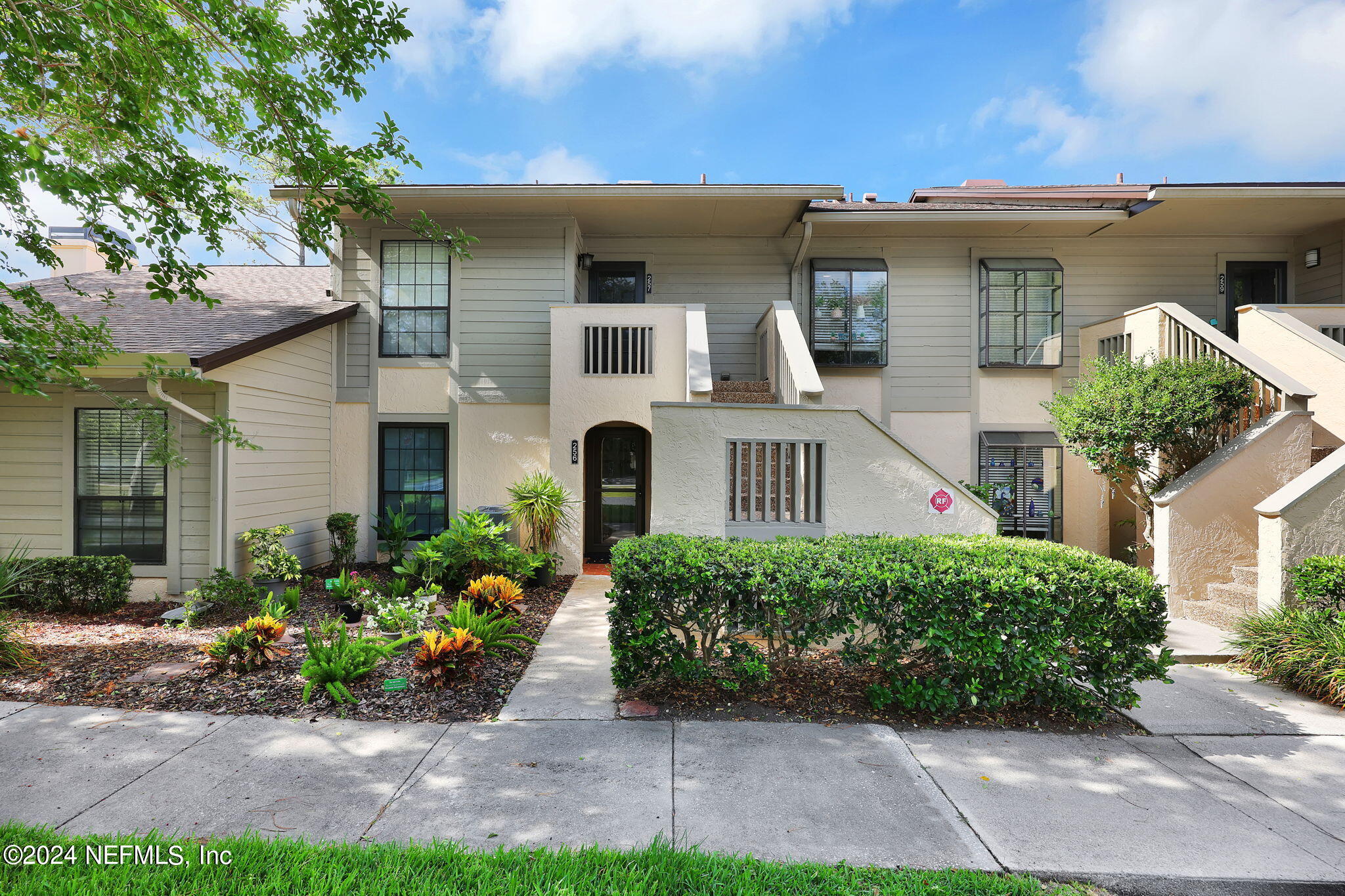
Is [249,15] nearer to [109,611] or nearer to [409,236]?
[409,236]

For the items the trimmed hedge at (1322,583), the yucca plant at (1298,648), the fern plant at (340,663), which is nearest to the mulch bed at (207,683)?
the fern plant at (340,663)

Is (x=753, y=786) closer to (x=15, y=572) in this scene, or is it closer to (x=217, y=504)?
(x=217, y=504)

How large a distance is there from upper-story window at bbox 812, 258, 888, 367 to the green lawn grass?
7.73 m

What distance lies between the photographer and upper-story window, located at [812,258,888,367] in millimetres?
9305

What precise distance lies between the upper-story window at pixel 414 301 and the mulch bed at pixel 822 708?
22.4ft

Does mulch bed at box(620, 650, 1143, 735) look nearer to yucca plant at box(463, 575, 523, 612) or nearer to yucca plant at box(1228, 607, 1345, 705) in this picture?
yucca plant at box(1228, 607, 1345, 705)

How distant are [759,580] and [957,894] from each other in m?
1.89

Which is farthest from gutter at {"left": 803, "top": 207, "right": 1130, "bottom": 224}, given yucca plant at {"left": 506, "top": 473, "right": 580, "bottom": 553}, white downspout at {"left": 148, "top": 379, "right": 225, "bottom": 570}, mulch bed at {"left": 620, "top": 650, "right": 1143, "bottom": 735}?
white downspout at {"left": 148, "top": 379, "right": 225, "bottom": 570}

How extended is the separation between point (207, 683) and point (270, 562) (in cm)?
291

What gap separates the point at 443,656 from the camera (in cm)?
431

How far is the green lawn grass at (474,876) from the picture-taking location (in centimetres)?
222

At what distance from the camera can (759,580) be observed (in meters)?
3.89

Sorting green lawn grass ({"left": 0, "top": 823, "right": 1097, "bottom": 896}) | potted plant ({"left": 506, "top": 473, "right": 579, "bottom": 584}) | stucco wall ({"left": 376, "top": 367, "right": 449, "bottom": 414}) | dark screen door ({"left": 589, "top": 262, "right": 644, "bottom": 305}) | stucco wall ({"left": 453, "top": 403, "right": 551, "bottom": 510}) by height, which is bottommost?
green lawn grass ({"left": 0, "top": 823, "right": 1097, "bottom": 896})

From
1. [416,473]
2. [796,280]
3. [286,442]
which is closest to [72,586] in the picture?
[286,442]
